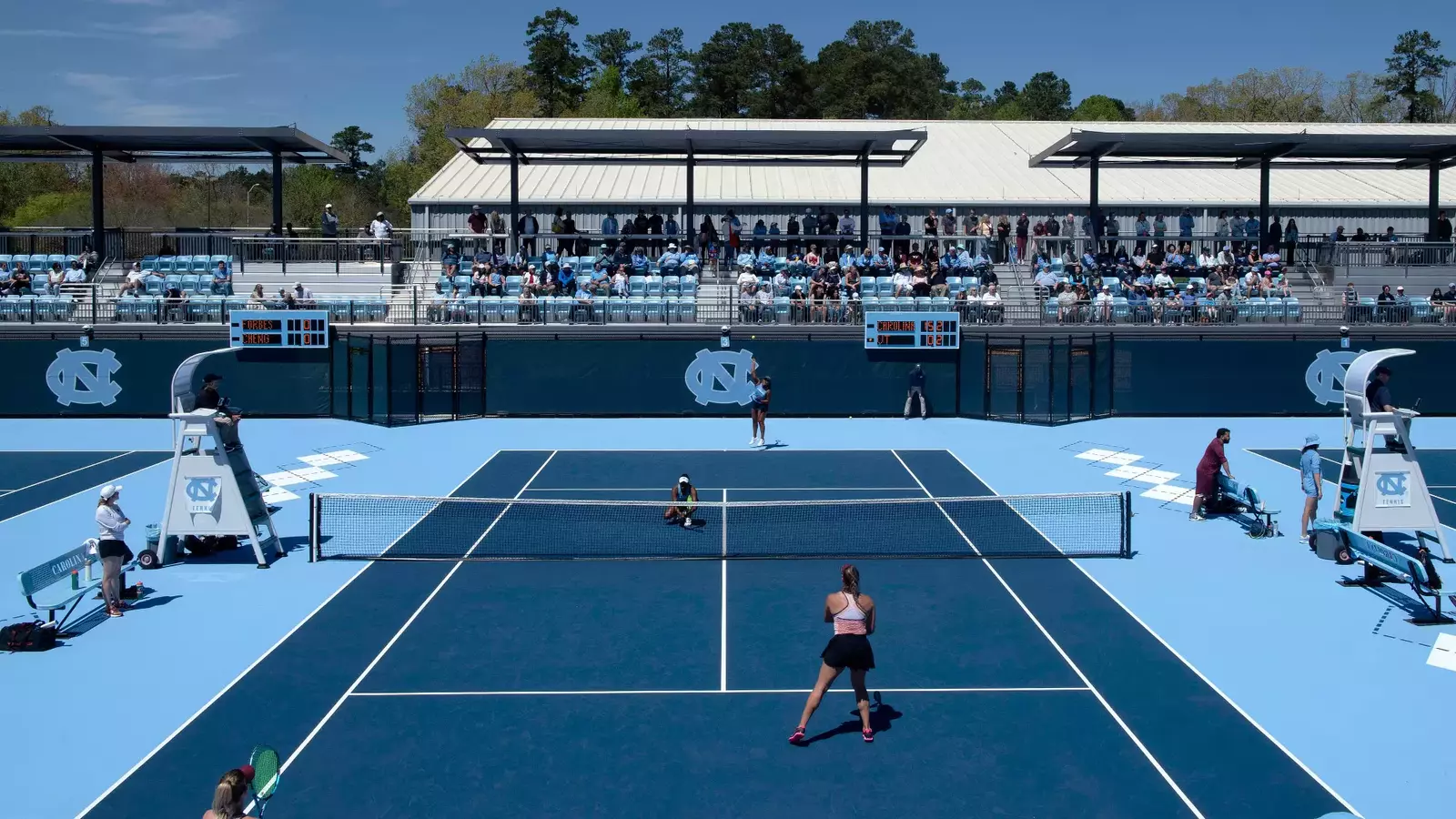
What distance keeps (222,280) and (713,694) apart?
28149 mm

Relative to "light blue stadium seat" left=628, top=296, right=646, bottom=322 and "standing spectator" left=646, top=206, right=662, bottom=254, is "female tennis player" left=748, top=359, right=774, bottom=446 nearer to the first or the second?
"light blue stadium seat" left=628, top=296, right=646, bottom=322

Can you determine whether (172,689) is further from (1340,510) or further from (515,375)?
(515,375)

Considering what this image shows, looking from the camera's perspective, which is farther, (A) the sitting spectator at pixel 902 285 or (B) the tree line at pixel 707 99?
(B) the tree line at pixel 707 99

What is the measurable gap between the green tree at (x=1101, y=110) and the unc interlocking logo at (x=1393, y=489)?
92.6m

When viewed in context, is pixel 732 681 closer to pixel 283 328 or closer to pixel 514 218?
pixel 283 328

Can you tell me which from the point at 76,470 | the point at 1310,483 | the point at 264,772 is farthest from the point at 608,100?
the point at 264,772

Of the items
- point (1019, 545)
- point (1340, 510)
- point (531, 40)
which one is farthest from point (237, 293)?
point (531, 40)

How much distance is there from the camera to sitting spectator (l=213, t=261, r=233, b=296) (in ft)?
115

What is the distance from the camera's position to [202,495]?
16922 mm

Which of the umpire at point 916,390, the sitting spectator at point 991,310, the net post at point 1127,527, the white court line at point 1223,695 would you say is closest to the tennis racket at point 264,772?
the white court line at point 1223,695

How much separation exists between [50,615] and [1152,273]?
31036mm

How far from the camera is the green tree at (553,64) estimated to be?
10269 centimetres

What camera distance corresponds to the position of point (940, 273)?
35844mm

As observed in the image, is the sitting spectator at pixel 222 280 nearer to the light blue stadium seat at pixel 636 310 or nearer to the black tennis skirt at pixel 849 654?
the light blue stadium seat at pixel 636 310
